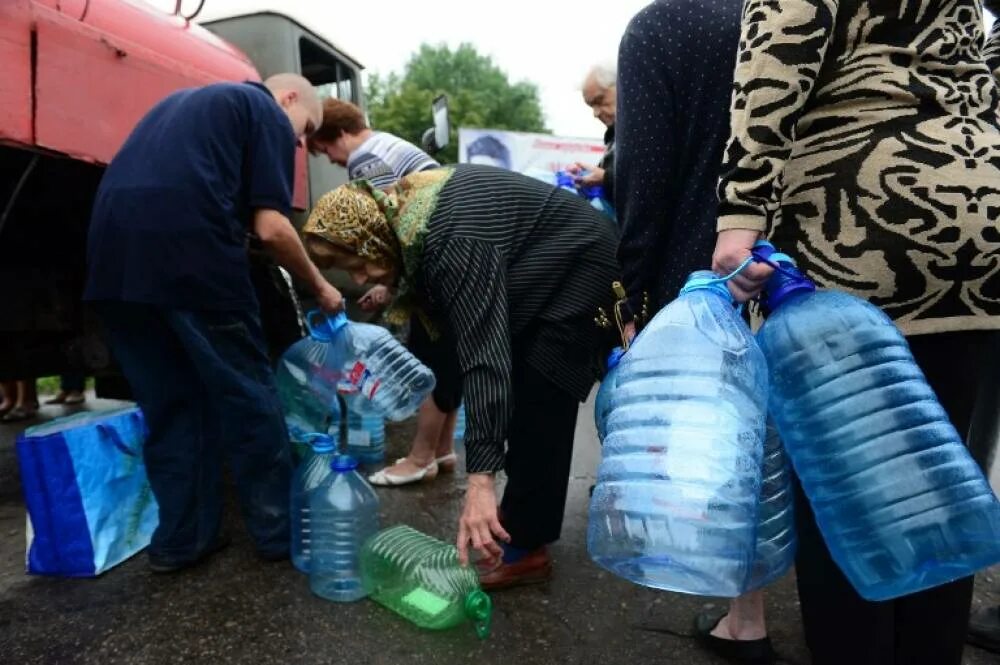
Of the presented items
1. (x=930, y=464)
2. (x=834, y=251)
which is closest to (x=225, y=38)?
(x=834, y=251)

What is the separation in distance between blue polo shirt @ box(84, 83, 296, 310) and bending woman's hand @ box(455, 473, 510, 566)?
1.15m

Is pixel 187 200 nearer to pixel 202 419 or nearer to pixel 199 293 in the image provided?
pixel 199 293

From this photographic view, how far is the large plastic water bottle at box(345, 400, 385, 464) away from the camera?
12.1ft

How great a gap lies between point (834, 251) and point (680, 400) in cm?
39

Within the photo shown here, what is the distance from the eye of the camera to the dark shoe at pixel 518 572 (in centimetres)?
223

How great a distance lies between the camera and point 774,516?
Answer: 138 cm

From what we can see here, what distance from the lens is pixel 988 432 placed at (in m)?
2.14

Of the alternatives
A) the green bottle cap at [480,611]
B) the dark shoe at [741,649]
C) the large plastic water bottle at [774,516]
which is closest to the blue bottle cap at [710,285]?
the large plastic water bottle at [774,516]

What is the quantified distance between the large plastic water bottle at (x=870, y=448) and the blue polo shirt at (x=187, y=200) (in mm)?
1686

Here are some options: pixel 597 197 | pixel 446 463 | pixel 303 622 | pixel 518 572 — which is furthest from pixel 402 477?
pixel 597 197

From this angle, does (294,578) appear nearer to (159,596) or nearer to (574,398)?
(159,596)

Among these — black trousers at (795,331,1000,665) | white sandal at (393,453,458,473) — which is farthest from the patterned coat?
white sandal at (393,453,458,473)

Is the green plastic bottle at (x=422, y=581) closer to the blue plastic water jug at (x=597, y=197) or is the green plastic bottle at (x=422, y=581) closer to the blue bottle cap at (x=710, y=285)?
the blue bottle cap at (x=710, y=285)

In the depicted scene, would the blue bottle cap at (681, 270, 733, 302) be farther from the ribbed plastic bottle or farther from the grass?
the grass
